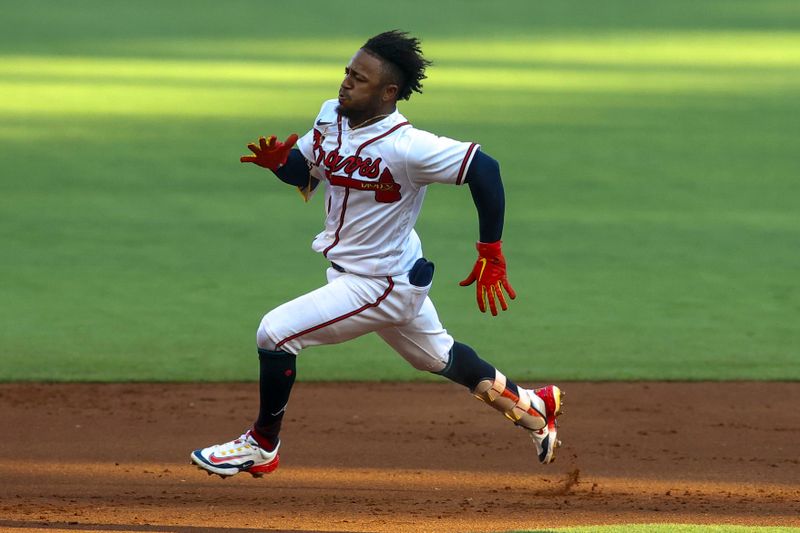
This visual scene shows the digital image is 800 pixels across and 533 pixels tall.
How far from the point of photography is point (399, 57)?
582 centimetres

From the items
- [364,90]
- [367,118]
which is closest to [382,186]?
[367,118]

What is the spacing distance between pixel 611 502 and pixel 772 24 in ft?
71.0

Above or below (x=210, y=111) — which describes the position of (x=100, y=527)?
below

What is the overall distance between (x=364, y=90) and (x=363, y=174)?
0.34 meters

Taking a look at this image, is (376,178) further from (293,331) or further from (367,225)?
(293,331)

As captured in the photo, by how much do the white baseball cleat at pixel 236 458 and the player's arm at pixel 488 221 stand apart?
1099 mm

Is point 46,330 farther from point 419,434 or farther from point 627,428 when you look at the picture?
point 627,428

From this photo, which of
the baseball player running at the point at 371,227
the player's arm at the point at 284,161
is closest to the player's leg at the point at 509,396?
the baseball player running at the point at 371,227

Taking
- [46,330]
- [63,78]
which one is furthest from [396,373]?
[63,78]

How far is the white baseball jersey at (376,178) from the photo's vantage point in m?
5.64

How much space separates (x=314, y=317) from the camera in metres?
5.75

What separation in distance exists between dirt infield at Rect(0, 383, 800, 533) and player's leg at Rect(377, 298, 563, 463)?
369 mm

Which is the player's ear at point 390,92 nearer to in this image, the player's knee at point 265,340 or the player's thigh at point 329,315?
the player's thigh at point 329,315

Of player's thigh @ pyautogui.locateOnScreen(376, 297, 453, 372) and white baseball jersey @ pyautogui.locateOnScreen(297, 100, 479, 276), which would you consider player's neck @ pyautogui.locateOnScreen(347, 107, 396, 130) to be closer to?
white baseball jersey @ pyautogui.locateOnScreen(297, 100, 479, 276)
